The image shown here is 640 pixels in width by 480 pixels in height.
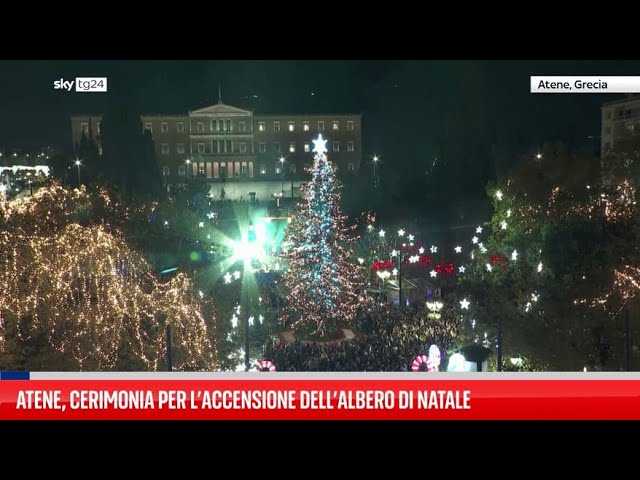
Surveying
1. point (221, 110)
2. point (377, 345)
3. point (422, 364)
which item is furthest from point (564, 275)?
point (221, 110)

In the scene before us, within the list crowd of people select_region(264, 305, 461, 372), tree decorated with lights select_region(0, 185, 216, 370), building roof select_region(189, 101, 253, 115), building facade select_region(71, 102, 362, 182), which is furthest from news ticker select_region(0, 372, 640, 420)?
building roof select_region(189, 101, 253, 115)

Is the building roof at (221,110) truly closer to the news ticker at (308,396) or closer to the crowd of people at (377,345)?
the crowd of people at (377,345)

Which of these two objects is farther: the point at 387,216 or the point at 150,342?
the point at 387,216

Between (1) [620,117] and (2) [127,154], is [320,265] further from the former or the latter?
(2) [127,154]

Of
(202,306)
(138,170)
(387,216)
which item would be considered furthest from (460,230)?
(202,306)

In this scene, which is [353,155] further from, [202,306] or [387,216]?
[202,306]

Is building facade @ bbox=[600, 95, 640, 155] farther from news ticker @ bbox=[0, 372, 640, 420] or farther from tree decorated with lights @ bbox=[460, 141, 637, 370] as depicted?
news ticker @ bbox=[0, 372, 640, 420]
